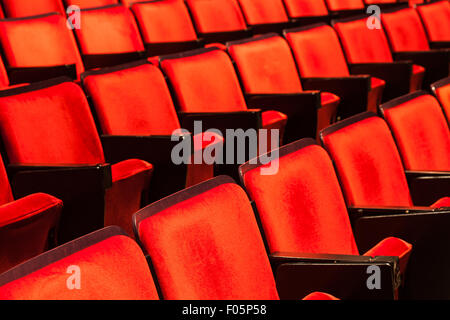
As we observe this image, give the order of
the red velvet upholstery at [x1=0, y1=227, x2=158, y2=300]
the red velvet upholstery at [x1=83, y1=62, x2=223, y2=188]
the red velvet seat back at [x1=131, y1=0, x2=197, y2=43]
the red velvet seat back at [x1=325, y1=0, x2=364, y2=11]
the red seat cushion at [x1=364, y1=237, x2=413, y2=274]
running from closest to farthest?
the red velvet upholstery at [x1=0, y1=227, x2=158, y2=300], the red seat cushion at [x1=364, y1=237, x2=413, y2=274], the red velvet upholstery at [x1=83, y1=62, x2=223, y2=188], the red velvet seat back at [x1=131, y1=0, x2=197, y2=43], the red velvet seat back at [x1=325, y1=0, x2=364, y2=11]

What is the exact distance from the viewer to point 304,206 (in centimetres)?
28

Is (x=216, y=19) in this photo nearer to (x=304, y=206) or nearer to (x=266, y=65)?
(x=266, y=65)

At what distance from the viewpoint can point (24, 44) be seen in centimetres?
50

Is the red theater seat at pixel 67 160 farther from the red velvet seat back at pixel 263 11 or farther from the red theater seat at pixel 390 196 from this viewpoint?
the red velvet seat back at pixel 263 11

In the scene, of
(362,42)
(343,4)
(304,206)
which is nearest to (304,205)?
(304,206)

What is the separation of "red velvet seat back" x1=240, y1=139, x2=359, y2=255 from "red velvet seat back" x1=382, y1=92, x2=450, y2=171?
9 centimetres

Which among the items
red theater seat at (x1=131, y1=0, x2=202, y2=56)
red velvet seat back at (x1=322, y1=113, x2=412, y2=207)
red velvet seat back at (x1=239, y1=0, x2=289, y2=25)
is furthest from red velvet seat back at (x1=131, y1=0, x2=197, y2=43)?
red velvet seat back at (x1=322, y1=113, x2=412, y2=207)

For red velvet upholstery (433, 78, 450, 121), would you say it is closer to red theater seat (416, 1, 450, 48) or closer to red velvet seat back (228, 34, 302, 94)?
red velvet seat back (228, 34, 302, 94)

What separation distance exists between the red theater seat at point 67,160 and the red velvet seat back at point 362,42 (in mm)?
317

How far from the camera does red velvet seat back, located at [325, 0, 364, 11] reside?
865mm

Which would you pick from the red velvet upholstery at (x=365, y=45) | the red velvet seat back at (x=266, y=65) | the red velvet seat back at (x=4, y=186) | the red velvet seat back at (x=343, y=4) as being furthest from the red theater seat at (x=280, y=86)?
the red velvet seat back at (x=343, y=4)

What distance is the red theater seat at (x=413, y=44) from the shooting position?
2.12 feet

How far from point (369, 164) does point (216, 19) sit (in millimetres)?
378
